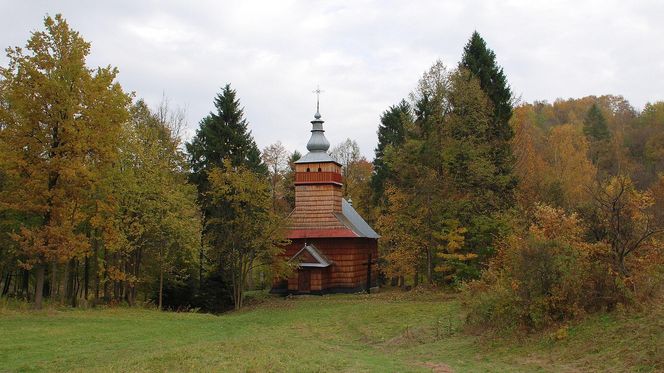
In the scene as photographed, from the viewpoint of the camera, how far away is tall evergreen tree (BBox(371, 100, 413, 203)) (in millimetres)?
43562

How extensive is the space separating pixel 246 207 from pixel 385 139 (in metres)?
20.7

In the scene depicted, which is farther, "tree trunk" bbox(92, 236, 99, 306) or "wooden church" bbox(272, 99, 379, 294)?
"wooden church" bbox(272, 99, 379, 294)

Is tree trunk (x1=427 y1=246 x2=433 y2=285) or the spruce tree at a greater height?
the spruce tree

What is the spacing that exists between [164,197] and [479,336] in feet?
53.1

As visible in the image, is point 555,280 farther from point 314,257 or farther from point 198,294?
point 198,294

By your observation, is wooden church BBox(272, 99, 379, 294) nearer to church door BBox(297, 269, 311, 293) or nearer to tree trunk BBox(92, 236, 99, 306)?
church door BBox(297, 269, 311, 293)

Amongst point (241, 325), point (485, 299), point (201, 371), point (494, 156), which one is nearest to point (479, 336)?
point (485, 299)

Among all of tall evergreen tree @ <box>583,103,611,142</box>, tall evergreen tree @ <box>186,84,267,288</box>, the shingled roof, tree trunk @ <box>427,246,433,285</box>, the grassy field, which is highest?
tall evergreen tree @ <box>583,103,611,142</box>

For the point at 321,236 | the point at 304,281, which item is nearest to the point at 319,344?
the point at 304,281

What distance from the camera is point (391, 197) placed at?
30031 mm

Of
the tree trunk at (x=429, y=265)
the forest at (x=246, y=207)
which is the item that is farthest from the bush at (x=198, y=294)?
the tree trunk at (x=429, y=265)

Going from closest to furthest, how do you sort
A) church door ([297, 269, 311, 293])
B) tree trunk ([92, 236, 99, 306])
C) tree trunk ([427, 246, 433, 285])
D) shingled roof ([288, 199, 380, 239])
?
1. tree trunk ([92, 236, 99, 306])
2. tree trunk ([427, 246, 433, 285])
3. church door ([297, 269, 311, 293])
4. shingled roof ([288, 199, 380, 239])

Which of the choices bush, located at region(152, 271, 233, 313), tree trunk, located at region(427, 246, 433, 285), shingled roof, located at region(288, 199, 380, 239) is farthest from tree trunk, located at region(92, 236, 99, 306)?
tree trunk, located at region(427, 246, 433, 285)

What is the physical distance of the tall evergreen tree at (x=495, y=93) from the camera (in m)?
28.7
